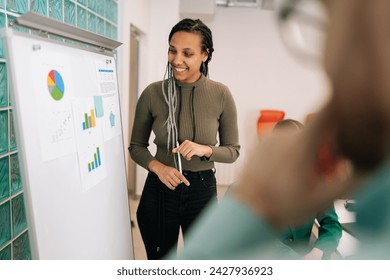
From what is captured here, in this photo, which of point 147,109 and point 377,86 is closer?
point 377,86

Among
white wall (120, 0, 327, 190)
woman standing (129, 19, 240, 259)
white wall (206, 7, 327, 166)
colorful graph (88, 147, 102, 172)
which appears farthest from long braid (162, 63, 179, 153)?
white wall (206, 7, 327, 166)

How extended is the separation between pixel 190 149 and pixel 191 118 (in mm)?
154

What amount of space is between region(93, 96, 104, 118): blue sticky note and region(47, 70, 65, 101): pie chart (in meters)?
0.21

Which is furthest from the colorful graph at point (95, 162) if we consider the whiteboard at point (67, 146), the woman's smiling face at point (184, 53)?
the woman's smiling face at point (184, 53)

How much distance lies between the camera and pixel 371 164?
271 millimetres

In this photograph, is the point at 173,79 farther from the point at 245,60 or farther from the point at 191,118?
the point at 245,60

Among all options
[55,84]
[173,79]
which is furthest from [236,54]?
[55,84]

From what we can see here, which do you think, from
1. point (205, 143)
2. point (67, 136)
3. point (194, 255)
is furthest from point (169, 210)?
point (194, 255)

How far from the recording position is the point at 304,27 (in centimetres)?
26

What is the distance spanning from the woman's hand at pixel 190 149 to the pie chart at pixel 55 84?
0.40 m

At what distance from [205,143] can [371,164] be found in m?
0.96

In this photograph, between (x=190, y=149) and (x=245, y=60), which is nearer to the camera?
(x=190, y=149)
